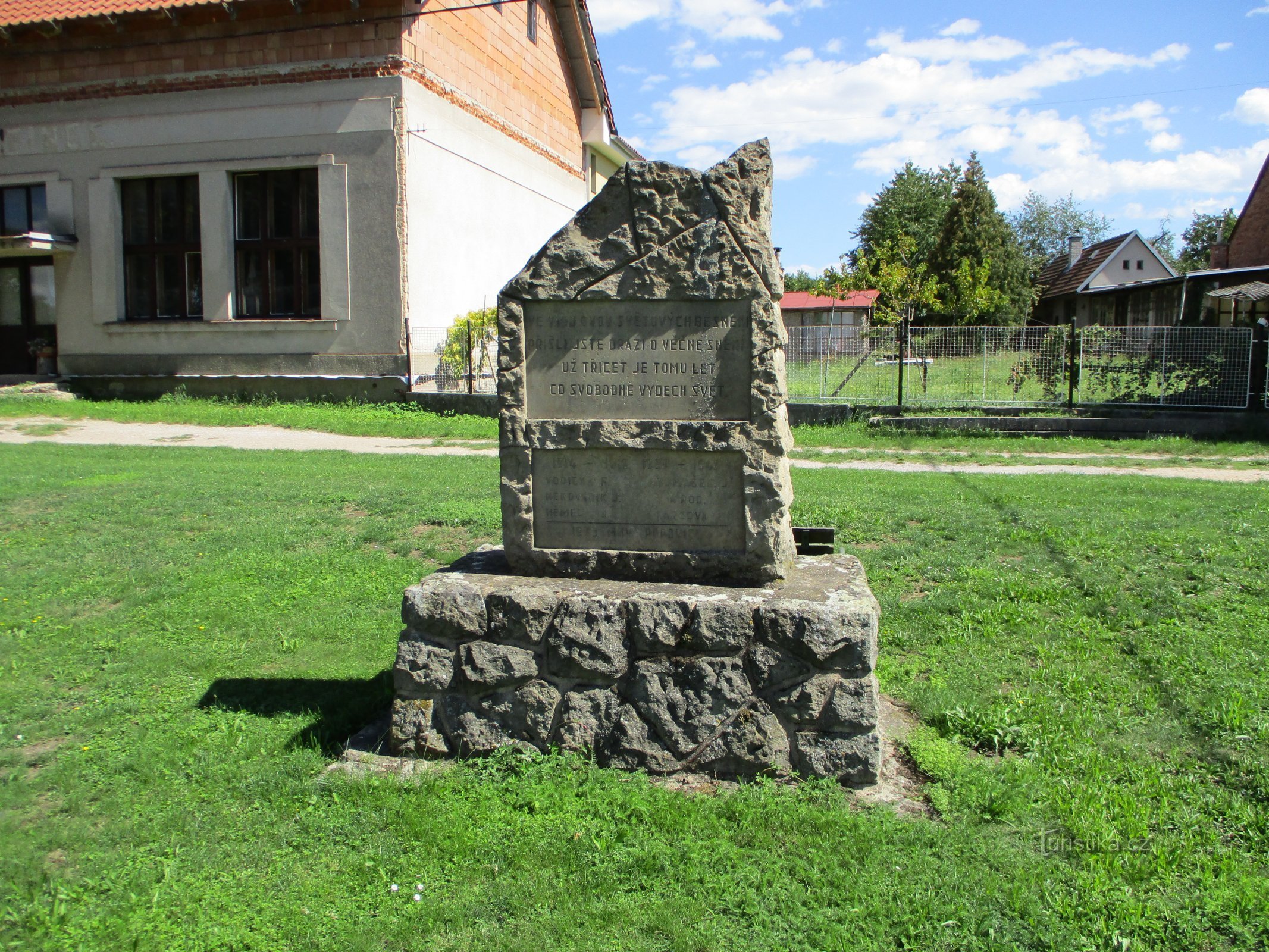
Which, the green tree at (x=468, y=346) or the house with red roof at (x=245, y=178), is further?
the green tree at (x=468, y=346)

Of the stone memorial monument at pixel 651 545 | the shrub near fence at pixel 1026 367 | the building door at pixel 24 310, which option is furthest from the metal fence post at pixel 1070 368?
the building door at pixel 24 310

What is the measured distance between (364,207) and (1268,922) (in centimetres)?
1685

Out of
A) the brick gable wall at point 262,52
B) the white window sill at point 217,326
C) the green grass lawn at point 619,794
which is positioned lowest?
the green grass lawn at point 619,794

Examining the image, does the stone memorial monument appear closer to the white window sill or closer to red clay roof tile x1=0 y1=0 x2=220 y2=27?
the white window sill

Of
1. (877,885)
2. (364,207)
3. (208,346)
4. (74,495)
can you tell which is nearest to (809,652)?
(877,885)

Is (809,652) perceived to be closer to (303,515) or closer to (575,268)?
(575,268)

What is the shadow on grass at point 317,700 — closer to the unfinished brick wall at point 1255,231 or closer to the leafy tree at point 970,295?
the unfinished brick wall at point 1255,231

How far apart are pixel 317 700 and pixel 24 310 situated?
792 inches

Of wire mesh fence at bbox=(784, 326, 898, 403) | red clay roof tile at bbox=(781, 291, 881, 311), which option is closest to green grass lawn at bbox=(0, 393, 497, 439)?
wire mesh fence at bbox=(784, 326, 898, 403)

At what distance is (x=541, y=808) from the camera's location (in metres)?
3.44

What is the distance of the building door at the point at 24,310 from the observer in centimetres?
2005

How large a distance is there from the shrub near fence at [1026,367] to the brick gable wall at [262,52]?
8.53 m

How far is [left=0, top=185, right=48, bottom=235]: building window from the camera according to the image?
1934cm

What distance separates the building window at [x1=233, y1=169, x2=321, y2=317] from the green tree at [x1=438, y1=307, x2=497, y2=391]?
2.50 meters
